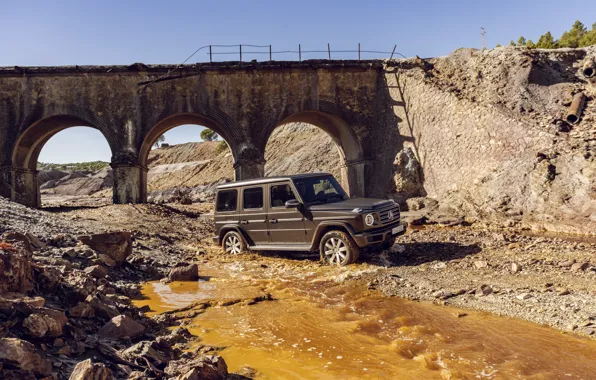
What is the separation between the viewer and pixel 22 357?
116 inches

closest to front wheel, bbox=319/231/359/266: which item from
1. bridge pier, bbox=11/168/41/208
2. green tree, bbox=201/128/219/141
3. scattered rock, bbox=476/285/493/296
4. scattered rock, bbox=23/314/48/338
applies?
scattered rock, bbox=476/285/493/296

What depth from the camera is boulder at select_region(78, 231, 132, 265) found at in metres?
8.03

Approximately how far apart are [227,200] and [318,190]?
2.60 metres

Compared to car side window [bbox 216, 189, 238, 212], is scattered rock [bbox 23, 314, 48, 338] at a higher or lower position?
lower

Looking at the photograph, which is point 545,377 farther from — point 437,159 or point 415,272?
point 437,159

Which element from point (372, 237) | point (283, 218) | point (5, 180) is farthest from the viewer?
point (5, 180)

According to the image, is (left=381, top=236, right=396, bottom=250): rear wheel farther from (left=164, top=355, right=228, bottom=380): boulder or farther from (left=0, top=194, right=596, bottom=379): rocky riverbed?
(left=164, top=355, right=228, bottom=380): boulder

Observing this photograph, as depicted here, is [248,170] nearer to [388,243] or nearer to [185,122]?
[185,122]

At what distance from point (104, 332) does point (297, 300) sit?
2.83 m

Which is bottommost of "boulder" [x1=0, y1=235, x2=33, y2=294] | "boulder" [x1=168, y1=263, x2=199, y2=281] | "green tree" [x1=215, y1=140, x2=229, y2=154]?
"boulder" [x1=168, y1=263, x2=199, y2=281]

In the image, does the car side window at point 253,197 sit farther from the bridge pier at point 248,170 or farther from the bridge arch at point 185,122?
the bridge arch at point 185,122

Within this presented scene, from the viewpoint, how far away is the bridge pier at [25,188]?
18.7m

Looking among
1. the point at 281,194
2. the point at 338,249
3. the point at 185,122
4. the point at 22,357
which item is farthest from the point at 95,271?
the point at 185,122

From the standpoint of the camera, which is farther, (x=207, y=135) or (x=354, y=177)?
(x=207, y=135)
